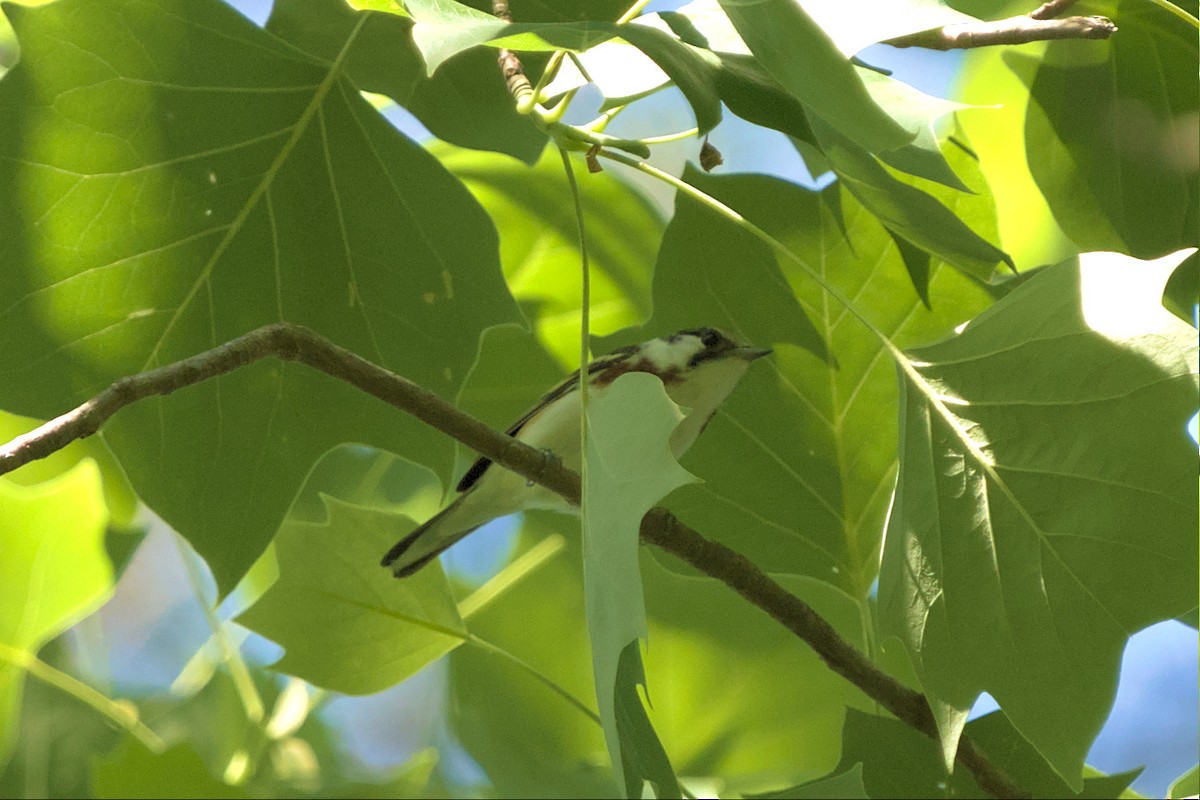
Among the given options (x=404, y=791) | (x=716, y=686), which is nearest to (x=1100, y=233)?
(x=716, y=686)

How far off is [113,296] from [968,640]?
4.06ft

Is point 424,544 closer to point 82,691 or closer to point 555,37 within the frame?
point 82,691

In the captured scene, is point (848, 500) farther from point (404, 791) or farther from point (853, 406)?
point (404, 791)

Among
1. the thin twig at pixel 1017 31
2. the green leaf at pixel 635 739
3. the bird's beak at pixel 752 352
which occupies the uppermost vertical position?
the thin twig at pixel 1017 31

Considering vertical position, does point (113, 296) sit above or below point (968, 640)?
above

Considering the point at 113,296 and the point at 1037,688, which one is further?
the point at 113,296

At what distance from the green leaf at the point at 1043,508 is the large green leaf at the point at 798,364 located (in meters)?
0.39

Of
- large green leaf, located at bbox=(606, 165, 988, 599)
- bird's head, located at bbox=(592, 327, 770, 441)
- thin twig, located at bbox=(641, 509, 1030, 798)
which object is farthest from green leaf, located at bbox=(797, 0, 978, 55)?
bird's head, located at bbox=(592, 327, 770, 441)

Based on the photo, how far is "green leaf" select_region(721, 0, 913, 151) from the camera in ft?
3.55

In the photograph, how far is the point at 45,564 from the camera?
6.62 ft

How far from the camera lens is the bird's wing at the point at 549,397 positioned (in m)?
2.08

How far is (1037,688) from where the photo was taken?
4.52ft

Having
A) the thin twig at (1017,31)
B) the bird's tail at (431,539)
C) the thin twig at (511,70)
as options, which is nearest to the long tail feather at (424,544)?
the bird's tail at (431,539)

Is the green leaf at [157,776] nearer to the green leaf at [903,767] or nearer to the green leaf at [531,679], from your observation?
the green leaf at [531,679]
